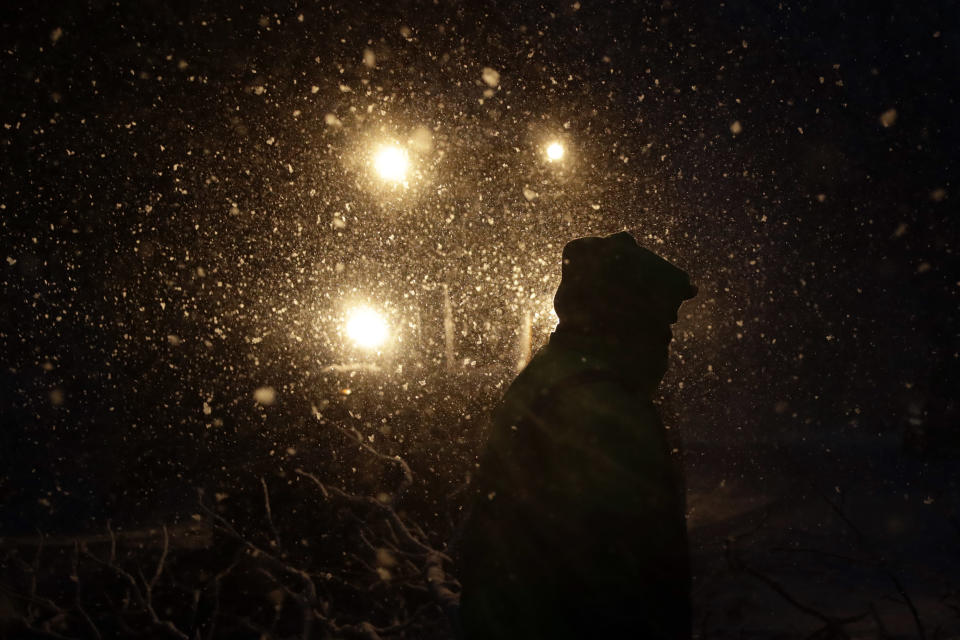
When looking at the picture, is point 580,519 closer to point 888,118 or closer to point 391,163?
point 391,163

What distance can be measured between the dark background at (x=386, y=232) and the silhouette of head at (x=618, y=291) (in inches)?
222

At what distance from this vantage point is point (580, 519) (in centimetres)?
109

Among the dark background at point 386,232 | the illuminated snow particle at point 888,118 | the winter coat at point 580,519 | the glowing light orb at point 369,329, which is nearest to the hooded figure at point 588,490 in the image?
the winter coat at point 580,519

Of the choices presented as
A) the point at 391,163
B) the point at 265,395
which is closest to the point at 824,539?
the point at 391,163

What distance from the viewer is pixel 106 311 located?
29.3 ft

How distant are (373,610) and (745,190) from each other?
985cm

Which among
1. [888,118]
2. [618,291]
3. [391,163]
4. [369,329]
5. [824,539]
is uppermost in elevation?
[888,118]

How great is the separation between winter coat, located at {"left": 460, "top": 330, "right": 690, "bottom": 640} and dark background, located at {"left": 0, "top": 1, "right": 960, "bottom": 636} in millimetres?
5710

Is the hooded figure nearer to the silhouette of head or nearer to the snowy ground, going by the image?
the silhouette of head

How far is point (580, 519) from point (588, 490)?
0.05 m

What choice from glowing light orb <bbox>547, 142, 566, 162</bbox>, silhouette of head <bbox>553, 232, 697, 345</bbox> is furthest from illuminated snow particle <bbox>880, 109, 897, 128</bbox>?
silhouette of head <bbox>553, 232, 697, 345</bbox>

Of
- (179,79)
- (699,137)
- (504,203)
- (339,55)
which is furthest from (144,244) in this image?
(699,137)

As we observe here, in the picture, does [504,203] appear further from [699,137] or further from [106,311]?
[106,311]

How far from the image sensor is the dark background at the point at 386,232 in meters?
8.88
